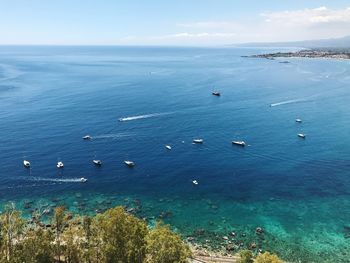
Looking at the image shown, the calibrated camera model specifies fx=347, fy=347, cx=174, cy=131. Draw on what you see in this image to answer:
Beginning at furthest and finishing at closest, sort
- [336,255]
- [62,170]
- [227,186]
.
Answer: [62,170] → [227,186] → [336,255]

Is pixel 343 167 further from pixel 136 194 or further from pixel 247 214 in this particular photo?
pixel 136 194

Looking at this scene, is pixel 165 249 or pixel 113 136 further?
pixel 113 136

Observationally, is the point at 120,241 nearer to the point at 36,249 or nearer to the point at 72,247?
the point at 72,247

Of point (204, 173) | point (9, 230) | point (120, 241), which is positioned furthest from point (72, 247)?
point (204, 173)

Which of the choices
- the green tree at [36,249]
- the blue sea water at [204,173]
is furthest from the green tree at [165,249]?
the blue sea water at [204,173]

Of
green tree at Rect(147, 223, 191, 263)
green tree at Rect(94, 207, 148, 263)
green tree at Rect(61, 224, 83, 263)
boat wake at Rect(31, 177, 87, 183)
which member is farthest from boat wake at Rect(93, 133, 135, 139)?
green tree at Rect(147, 223, 191, 263)

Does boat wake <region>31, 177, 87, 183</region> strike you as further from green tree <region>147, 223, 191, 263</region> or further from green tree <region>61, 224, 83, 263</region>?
green tree <region>147, 223, 191, 263</region>

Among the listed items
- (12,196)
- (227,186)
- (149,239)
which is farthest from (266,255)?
(12,196)

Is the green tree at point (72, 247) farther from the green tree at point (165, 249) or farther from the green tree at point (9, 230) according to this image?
the green tree at point (165, 249)
